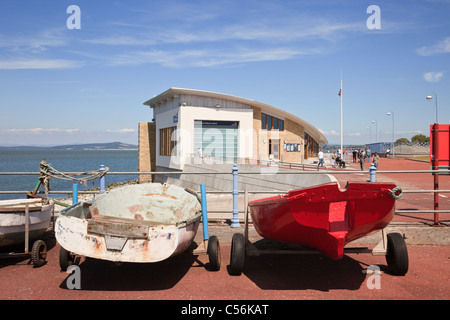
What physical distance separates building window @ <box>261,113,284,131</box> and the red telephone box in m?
31.2

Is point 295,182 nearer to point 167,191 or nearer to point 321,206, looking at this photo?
point 167,191

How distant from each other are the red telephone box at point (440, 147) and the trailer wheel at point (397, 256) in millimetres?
4024

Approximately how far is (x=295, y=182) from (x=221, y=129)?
13.8 metres

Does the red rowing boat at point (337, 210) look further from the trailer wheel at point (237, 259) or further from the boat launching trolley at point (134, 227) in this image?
the boat launching trolley at point (134, 227)

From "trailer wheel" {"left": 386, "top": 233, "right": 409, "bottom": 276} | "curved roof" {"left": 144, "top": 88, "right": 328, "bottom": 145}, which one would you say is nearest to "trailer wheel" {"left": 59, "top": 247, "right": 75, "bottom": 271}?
"trailer wheel" {"left": 386, "top": 233, "right": 409, "bottom": 276}

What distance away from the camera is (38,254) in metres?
5.84

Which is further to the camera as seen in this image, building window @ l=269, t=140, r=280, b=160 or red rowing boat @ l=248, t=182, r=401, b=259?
building window @ l=269, t=140, r=280, b=160

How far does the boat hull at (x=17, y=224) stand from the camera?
18.9 ft

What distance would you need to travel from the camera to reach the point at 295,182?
944 inches

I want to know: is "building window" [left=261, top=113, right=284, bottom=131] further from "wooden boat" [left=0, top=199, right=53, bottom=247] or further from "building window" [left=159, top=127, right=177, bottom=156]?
"wooden boat" [left=0, top=199, right=53, bottom=247]

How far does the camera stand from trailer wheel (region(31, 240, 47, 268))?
18.9ft
